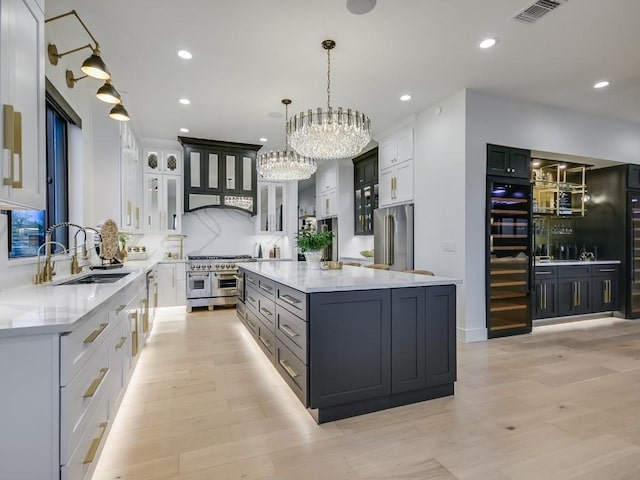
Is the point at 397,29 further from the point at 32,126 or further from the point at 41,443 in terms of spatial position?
the point at 41,443

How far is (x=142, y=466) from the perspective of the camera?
5.86ft

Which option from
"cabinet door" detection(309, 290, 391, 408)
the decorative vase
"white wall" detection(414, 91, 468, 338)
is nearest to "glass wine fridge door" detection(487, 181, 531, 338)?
"white wall" detection(414, 91, 468, 338)

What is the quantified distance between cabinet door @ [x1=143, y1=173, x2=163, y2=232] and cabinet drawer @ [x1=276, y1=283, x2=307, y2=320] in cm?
399

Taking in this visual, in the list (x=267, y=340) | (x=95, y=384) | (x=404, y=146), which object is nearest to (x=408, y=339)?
(x=267, y=340)

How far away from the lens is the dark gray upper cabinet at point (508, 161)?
13.7ft

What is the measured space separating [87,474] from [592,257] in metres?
6.69

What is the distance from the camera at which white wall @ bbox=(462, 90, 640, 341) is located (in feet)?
13.4

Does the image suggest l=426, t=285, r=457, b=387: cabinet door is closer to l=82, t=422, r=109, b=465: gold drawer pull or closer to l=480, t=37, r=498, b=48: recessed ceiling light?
l=82, t=422, r=109, b=465: gold drawer pull

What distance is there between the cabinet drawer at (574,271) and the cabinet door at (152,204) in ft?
20.6

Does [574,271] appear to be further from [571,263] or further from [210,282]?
[210,282]

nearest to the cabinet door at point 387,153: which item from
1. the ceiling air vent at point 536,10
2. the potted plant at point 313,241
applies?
the potted plant at point 313,241

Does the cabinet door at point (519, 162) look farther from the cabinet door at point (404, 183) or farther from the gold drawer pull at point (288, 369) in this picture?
the gold drawer pull at point (288, 369)

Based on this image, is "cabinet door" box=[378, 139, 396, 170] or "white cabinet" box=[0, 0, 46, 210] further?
"cabinet door" box=[378, 139, 396, 170]

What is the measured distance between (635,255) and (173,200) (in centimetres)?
748
